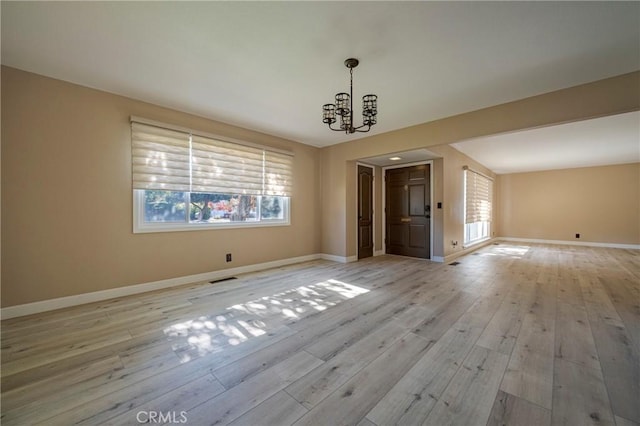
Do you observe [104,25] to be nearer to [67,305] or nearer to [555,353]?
[67,305]

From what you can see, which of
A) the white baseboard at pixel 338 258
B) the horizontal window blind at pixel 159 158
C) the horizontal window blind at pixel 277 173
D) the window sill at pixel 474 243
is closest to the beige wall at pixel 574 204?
the window sill at pixel 474 243

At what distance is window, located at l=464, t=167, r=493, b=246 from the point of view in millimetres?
6617

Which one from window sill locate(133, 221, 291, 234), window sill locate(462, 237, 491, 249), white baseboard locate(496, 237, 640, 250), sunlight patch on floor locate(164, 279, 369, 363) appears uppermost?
window sill locate(133, 221, 291, 234)

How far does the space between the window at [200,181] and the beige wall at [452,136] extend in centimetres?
114

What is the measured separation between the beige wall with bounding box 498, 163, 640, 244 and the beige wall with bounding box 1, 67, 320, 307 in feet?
34.0

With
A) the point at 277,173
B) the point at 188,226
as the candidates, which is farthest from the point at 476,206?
the point at 188,226

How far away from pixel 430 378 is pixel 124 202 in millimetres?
3753

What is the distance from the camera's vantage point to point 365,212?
5949 millimetres

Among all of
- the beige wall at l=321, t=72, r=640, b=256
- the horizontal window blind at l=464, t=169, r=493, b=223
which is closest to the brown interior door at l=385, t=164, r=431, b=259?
the beige wall at l=321, t=72, r=640, b=256

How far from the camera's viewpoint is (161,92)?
10.1 feet

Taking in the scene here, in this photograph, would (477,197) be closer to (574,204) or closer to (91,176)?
(574,204)

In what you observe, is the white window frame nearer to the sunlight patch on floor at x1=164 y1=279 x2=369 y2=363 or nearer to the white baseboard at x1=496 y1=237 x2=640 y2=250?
the sunlight patch on floor at x1=164 y1=279 x2=369 y2=363

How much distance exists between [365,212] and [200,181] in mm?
3653

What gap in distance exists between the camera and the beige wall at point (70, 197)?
2.54 m
